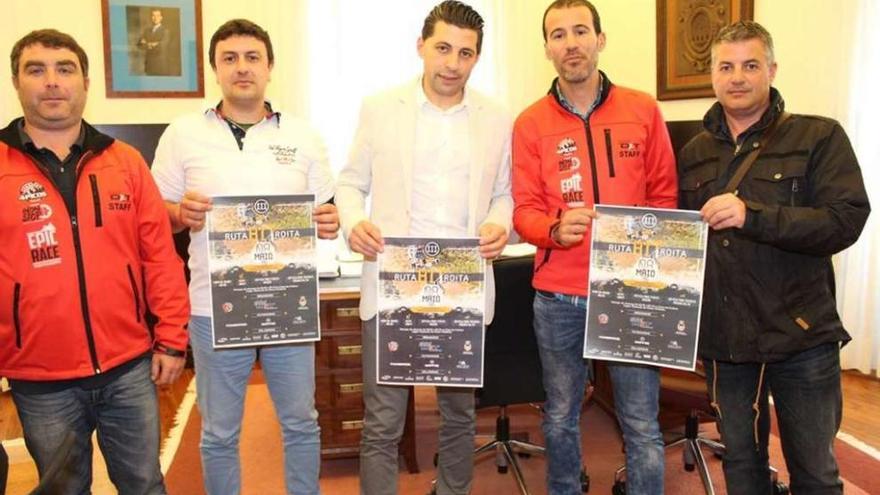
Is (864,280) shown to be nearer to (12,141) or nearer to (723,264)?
(723,264)

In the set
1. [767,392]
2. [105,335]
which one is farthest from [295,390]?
[767,392]

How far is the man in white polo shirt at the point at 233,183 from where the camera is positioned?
2199mm

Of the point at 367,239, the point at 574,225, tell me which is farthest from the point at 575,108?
the point at 367,239

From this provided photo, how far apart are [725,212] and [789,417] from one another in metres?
0.62

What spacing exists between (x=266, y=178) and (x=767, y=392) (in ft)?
5.35

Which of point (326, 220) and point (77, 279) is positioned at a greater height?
point (326, 220)

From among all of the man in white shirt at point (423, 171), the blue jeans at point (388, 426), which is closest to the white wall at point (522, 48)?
the man in white shirt at point (423, 171)

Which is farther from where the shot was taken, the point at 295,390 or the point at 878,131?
the point at 878,131

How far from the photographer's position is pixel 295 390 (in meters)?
2.29

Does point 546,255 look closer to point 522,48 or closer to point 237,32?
point 237,32

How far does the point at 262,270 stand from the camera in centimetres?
221

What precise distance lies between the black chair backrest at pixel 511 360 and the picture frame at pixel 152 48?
3320mm

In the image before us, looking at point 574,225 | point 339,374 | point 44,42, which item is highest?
point 44,42

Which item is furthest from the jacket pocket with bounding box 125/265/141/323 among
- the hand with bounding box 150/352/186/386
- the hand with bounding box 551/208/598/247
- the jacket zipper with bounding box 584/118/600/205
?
the jacket zipper with bounding box 584/118/600/205
